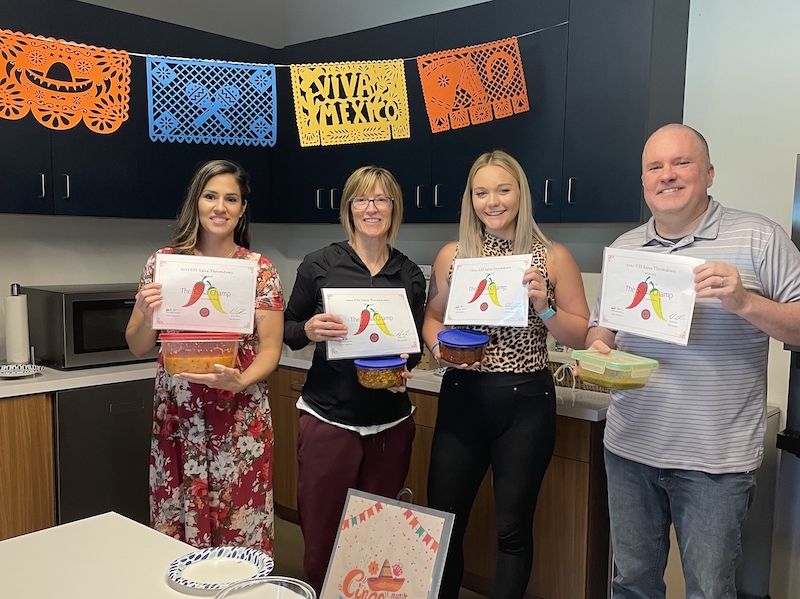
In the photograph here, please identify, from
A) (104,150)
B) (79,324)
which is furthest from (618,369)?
(104,150)

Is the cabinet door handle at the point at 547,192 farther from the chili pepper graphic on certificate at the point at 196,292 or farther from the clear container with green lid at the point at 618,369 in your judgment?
the chili pepper graphic on certificate at the point at 196,292

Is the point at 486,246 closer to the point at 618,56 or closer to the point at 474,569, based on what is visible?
the point at 618,56

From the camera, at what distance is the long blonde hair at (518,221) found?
6.47 feet

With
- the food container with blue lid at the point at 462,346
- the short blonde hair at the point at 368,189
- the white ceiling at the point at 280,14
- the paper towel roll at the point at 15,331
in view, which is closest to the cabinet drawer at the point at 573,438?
the food container with blue lid at the point at 462,346

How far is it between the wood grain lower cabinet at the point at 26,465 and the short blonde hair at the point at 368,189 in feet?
4.73

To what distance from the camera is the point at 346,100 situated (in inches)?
94.8

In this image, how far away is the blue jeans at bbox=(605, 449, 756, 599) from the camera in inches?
62.8

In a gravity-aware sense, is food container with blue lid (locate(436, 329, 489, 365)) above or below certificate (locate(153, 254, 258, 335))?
below

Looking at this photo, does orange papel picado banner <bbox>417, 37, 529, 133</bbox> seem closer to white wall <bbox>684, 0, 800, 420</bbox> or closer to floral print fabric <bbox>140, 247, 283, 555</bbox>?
white wall <bbox>684, 0, 800, 420</bbox>

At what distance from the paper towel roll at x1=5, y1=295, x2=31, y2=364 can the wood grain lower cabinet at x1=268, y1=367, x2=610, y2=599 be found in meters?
1.60

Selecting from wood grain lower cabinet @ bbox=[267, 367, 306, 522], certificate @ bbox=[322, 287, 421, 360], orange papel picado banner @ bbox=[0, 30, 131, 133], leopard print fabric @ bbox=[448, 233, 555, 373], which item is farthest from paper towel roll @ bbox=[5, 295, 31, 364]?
leopard print fabric @ bbox=[448, 233, 555, 373]

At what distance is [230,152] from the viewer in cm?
338

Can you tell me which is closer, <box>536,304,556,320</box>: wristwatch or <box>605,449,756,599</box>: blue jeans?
<box>605,449,756,599</box>: blue jeans

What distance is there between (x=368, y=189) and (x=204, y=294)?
1.74 ft
